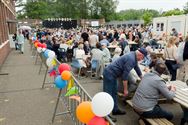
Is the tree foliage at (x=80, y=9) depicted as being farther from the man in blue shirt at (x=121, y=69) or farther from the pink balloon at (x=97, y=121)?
the pink balloon at (x=97, y=121)

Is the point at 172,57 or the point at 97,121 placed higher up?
the point at 172,57

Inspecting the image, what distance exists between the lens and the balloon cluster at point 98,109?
2732 millimetres

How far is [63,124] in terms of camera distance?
5.20m

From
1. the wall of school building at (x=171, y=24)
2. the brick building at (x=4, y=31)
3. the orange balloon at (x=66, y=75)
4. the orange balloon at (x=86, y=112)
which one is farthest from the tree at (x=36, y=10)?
the orange balloon at (x=86, y=112)

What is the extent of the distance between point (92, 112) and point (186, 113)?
2.75m

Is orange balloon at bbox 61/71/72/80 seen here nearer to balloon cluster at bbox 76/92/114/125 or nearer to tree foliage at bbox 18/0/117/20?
balloon cluster at bbox 76/92/114/125

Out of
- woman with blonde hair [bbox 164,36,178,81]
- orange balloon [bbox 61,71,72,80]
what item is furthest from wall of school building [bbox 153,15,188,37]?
orange balloon [bbox 61,71,72,80]

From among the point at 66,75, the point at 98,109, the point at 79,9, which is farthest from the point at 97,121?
the point at 79,9

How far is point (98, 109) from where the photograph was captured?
108 inches

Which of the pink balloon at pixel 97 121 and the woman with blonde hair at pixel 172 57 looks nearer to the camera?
the pink balloon at pixel 97 121

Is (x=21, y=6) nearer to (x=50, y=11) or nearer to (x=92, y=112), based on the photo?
(x=50, y=11)

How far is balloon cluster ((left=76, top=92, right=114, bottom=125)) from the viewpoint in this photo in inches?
108

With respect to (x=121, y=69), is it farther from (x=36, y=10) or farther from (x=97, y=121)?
(x=36, y=10)

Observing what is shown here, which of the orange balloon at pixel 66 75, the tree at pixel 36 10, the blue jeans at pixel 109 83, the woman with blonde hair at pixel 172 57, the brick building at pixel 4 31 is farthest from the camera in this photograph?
the tree at pixel 36 10
